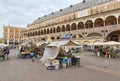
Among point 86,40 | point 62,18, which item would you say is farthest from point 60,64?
point 62,18

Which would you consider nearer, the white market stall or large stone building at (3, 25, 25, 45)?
the white market stall

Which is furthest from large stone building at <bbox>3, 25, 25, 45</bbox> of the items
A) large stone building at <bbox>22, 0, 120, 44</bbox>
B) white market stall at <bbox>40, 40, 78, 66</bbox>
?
white market stall at <bbox>40, 40, 78, 66</bbox>

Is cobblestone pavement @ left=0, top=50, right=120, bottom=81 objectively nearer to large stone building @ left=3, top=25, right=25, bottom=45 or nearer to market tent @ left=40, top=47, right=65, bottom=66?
market tent @ left=40, top=47, right=65, bottom=66

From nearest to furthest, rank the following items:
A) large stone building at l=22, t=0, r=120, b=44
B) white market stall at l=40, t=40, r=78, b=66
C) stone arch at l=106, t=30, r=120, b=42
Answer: white market stall at l=40, t=40, r=78, b=66, large stone building at l=22, t=0, r=120, b=44, stone arch at l=106, t=30, r=120, b=42

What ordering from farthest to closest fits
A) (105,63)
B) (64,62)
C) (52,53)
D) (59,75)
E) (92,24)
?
1. (92,24)
2. (105,63)
3. (52,53)
4. (64,62)
5. (59,75)

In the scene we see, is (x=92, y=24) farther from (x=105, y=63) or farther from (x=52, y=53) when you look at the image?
(x=52, y=53)

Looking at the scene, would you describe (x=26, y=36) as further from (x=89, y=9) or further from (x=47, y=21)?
(x=89, y=9)

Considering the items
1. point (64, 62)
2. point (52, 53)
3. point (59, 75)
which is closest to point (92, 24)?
point (52, 53)

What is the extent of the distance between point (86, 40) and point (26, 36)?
3838 cm

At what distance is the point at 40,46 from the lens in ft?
77.2

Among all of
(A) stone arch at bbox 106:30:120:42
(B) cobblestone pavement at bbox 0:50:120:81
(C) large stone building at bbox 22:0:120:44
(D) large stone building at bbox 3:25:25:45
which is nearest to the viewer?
(B) cobblestone pavement at bbox 0:50:120:81

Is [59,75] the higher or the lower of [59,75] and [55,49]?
the lower

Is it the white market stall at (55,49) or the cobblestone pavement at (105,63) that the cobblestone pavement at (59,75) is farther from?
the white market stall at (55,49)

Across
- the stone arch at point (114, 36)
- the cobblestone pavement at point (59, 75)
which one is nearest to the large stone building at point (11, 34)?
the stone arch at point (114, 36)
